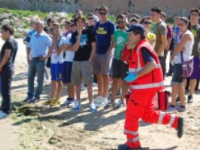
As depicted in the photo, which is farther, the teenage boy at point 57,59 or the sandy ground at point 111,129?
the teenage boy at point 57,59

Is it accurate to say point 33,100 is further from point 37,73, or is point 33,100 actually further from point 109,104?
point 109,104

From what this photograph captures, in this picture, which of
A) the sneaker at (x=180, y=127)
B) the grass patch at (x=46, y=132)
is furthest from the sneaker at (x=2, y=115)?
the sneaker at (x=180, y=127)

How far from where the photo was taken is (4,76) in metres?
8.20

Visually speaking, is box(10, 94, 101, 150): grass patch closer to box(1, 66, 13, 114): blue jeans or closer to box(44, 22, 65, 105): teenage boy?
box(1, 66, 13, 114): blue jeans

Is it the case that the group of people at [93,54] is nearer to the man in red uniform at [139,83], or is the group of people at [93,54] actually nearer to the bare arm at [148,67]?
the man in red uniform at [139,83]

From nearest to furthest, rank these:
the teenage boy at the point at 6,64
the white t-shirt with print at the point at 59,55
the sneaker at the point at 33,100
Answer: the teenage boy at the point at 6,64, the white t-shirt with print at the point at 59,55, the sneaker at the point at 33,100

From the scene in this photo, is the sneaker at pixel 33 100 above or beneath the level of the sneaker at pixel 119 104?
beneath

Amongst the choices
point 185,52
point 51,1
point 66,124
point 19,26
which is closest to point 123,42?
point 185,52

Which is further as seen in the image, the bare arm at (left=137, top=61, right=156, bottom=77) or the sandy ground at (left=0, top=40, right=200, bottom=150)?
the sandy ground at (left=0, top=40, right=200, bottom=150)

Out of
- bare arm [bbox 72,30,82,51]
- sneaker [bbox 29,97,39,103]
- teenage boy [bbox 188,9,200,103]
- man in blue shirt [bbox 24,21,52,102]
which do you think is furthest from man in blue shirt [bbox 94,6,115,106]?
teenage boy [bbox 188,9,200,103]

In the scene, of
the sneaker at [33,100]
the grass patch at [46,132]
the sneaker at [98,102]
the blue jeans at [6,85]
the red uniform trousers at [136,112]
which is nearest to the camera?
the red uniform trousers at [136,112]

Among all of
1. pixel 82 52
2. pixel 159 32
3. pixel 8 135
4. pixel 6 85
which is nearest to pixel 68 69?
pixel 82 52

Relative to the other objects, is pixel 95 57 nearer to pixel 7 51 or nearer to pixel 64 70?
pixel 64 70

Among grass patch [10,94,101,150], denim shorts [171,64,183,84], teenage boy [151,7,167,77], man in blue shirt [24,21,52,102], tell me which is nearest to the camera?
grass patch [10,94,101,150]
